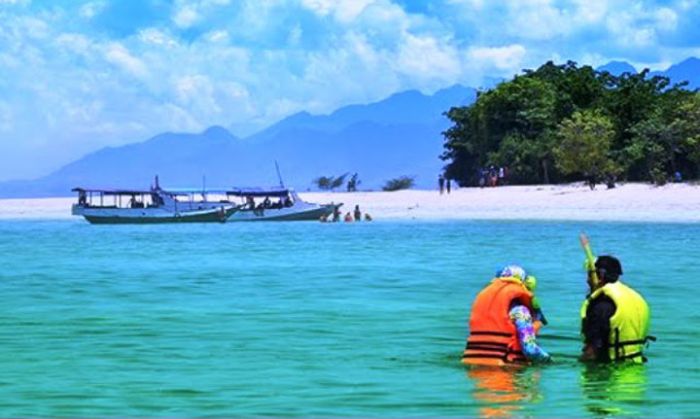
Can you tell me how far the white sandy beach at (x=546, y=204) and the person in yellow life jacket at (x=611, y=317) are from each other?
1795 inches

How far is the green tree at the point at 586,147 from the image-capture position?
68.6 metres

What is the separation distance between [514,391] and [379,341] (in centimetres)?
566

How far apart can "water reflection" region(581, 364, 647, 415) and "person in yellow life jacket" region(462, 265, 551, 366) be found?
0.61 metres

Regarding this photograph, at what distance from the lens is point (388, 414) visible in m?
13.2

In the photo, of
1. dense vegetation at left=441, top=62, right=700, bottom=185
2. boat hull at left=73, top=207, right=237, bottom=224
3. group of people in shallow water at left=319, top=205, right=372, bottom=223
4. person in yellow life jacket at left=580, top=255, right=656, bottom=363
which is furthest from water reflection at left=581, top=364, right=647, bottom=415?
boat hull at left=73, top=207, right=237, bottom=224

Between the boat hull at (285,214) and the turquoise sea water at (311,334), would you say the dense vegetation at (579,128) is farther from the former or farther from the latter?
the turquoise sea water at (311,334)

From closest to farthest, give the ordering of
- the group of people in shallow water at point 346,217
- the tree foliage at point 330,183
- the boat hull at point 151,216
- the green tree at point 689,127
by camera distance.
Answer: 1. the green tree at point 689,127
2. the group of people in shallow water at point 346,217
3. the boat hull at point 151,216
4. the tree foliage at point 330,183

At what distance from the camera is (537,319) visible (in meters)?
14.0

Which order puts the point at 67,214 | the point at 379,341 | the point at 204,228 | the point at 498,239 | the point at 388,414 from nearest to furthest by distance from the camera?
the point at 388,414 < the point at 379,341 < the point at 498,239 < the point at 204,228 < the point at 67,214

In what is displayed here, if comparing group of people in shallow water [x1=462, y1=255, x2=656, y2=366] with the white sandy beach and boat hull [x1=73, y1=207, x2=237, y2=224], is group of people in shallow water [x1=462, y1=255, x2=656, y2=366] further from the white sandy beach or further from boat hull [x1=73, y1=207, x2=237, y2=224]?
boat hull [x1=73, y1=207, x2=237, y2=224]

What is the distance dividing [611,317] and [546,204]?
54.7 m

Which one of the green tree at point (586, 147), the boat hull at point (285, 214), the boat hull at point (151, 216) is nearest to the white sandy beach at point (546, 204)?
the green tree at point (586, 147)

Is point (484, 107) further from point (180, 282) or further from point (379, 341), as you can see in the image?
point (379, 341)

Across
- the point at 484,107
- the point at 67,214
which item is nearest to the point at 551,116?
the point at 484,107
